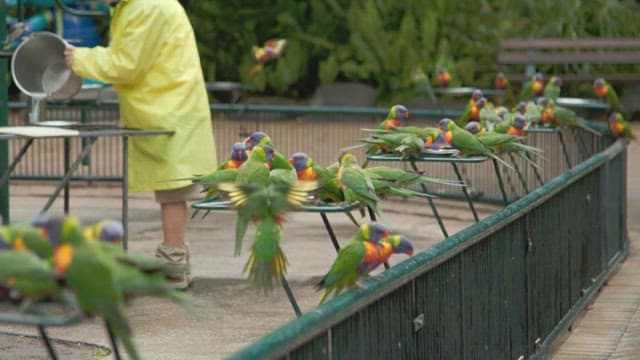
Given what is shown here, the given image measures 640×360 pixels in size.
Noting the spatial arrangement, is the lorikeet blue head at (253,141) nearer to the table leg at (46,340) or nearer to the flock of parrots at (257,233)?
the flock of parrots at (257,233)

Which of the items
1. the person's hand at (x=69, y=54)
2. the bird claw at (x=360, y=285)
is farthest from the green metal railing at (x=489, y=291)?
the person's hand at (x=69, y=54)

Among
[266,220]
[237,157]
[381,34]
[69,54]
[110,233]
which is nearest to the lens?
[110,233]

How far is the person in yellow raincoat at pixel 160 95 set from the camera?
8.25 m

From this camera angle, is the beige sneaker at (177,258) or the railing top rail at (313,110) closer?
the beige sneaker at (177,258)

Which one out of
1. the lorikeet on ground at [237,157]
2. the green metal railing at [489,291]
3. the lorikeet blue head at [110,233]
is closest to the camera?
the lorikeet blue head at [110,233]

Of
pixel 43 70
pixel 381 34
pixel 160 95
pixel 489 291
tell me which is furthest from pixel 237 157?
pixel 381 34

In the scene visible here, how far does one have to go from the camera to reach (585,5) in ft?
66.8

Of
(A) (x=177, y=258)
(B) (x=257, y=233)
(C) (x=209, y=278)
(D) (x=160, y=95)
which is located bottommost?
(C) (x=209, y=278)

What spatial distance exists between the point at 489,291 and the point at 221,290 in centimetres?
271

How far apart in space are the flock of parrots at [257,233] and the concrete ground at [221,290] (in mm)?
416

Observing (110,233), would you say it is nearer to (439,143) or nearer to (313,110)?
(439,143)

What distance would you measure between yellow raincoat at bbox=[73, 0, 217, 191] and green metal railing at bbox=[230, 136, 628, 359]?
6.98ft

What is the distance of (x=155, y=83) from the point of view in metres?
8.38

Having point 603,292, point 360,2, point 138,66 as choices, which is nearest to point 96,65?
point 138,66
